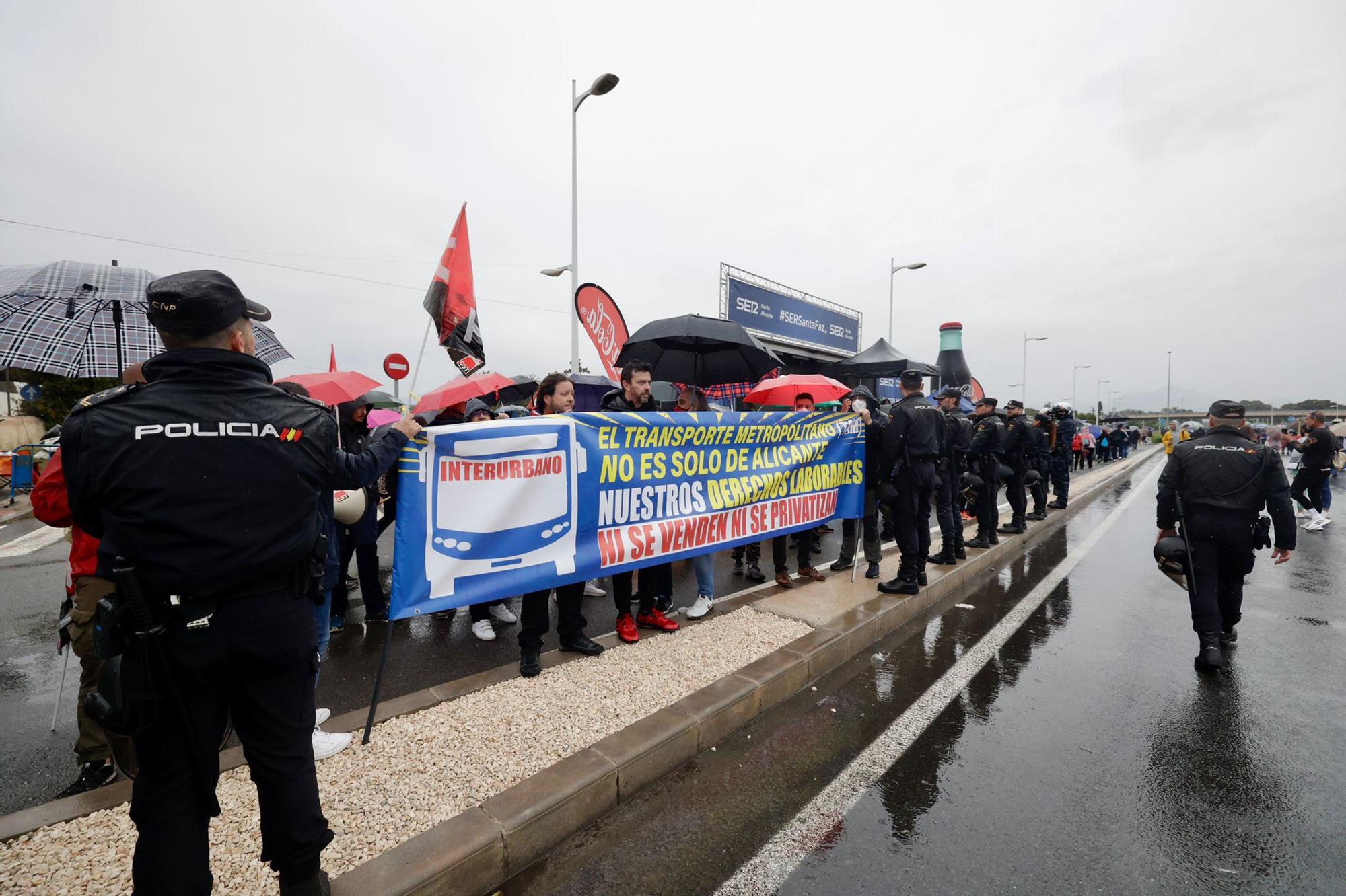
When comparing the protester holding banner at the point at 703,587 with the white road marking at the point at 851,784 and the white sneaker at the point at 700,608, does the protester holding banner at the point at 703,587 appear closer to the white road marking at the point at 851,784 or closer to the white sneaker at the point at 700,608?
the white sneaker at the point at 700,608

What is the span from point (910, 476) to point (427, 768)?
4.67m

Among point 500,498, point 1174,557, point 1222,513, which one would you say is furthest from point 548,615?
point 1222,513

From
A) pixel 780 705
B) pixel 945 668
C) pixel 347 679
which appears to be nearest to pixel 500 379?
pixel 347 679

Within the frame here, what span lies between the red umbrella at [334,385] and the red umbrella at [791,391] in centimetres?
576

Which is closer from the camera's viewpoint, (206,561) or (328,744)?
(206,561)

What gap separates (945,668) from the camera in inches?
167

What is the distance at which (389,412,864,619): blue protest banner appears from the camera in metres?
3.24

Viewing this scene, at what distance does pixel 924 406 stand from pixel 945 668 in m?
2.49

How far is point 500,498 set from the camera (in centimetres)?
354

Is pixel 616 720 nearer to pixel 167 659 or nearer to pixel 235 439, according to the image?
pixel 167 659

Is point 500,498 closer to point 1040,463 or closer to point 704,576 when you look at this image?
point 704,576

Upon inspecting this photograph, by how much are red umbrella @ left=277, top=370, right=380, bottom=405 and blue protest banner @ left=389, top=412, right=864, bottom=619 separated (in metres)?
0.85

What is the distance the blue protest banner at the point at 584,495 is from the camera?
10.6ft

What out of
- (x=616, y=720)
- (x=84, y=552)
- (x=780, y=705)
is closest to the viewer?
(x=84, y=552)
